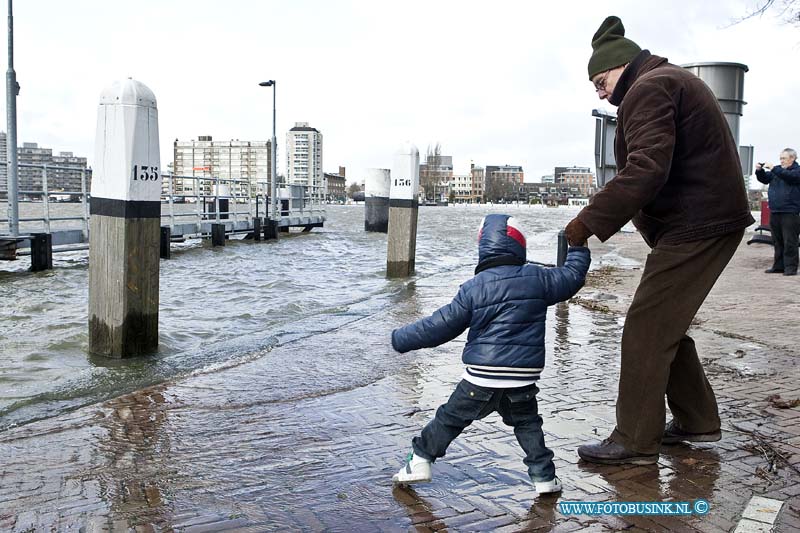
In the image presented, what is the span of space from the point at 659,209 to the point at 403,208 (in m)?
10.5

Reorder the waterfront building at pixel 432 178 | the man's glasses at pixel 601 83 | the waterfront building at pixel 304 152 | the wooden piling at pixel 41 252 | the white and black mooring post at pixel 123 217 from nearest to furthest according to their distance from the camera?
the man's glasses at pixel 601 83 → the white and black mooring post at pixel 123 217 → the wooden piling at pixel 41 252 → the waterfront building at pixel 304 152 → the waterfront building at pixel 432 178

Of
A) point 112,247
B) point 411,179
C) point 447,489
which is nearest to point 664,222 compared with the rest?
point 447,489

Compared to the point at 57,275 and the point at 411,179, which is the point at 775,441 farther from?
the point at 57,275

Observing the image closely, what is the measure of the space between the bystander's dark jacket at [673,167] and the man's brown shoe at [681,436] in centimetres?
108

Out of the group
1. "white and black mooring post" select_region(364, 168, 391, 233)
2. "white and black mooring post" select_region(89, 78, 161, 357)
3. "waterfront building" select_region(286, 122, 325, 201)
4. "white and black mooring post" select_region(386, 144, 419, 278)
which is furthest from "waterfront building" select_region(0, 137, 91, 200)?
"waterfront building" select_region(286, 122, 325, 201)

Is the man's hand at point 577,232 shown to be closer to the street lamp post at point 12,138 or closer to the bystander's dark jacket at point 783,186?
the bystander's dark jacket at point 783,186

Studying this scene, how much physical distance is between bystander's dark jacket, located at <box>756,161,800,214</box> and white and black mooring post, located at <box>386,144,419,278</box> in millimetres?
5942

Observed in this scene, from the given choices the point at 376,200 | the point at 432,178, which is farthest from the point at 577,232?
the point at 432,178

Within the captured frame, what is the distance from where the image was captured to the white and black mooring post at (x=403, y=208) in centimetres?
1389

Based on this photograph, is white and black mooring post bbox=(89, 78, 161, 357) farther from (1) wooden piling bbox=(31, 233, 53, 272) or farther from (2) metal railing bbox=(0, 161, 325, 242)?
(1) wooden piling bbox=(31, 233, 53, 272)

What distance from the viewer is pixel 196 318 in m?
9.70

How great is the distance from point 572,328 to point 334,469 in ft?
14.9

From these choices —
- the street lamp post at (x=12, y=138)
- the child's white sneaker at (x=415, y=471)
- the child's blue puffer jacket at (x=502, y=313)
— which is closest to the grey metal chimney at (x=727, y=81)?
the child's blue puffer jacket at (x=502, y=313)

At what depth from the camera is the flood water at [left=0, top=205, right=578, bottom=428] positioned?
5852mm
